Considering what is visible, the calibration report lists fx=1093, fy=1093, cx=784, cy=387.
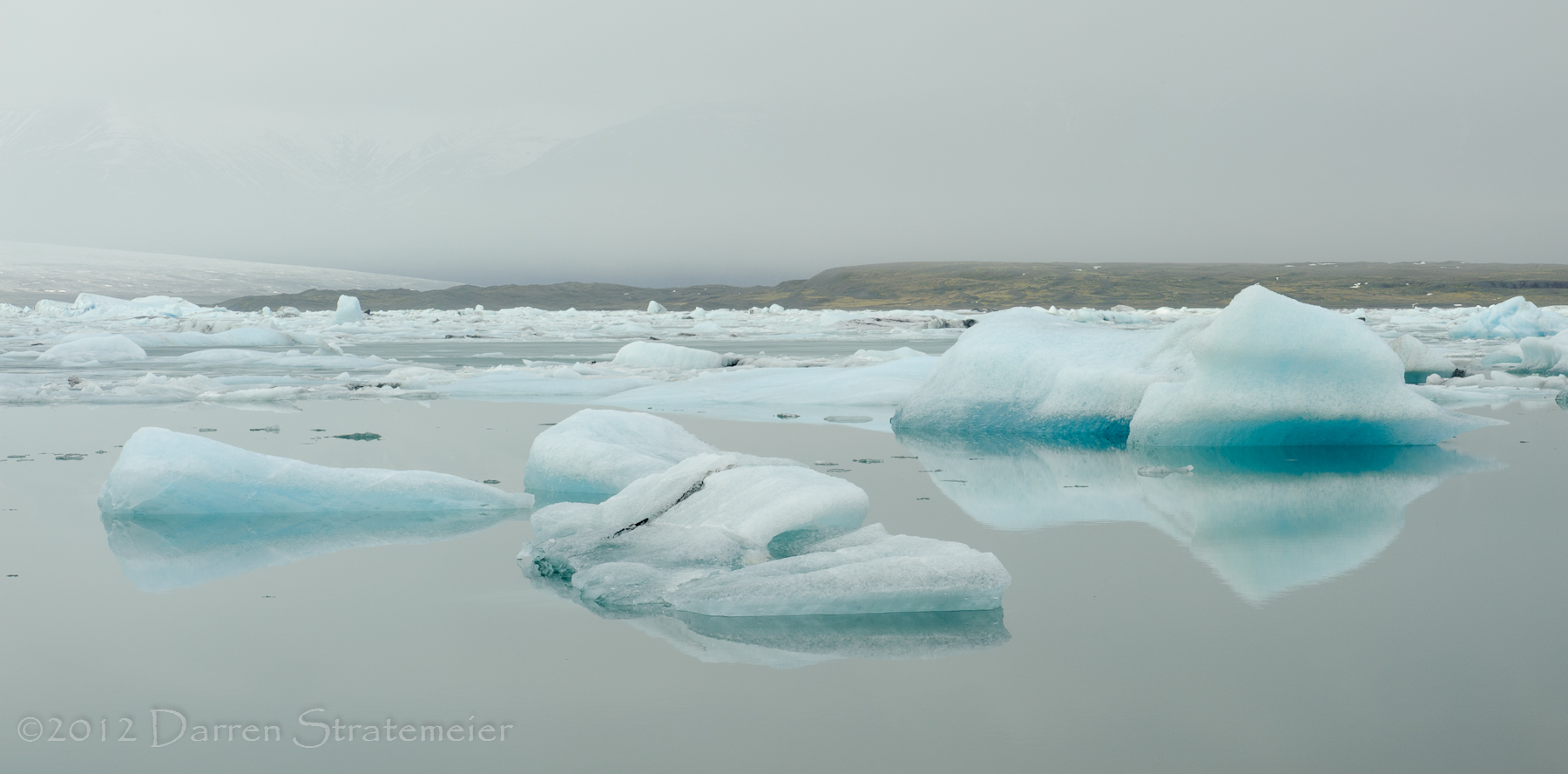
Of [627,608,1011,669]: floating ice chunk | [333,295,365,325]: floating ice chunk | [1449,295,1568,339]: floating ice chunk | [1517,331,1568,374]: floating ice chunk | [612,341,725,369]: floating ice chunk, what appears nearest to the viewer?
[627,608,1011,669]: floating ice chunk

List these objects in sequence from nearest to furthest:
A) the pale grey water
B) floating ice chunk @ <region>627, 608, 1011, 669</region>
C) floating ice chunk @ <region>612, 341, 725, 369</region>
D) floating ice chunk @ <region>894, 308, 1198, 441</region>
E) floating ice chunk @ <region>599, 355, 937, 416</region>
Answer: the pale grey water < floating ice chunk @ <region>627, 608, 1011, 669</region> < floating ice chunk @ <region>894, 308, 1198, 441</region> < floating ice chunk @ <region>599, 355, 937, 416</region> < floating ice chunk @ <region>612, 341, 725, 369</region>

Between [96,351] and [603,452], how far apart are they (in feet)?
42.4

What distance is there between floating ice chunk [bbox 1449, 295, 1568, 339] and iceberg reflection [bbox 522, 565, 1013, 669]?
22239 millimetres

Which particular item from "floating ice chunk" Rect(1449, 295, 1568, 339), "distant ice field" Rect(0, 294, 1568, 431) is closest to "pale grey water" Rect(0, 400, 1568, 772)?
"distant ice field" Rect(0, 294, 1568, 431)

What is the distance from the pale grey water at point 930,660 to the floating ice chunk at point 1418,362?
667 cm

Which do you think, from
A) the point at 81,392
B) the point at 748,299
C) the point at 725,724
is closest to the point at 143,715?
the point at 725,724

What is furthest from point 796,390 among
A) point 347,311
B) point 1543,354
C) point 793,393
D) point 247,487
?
point 347,311

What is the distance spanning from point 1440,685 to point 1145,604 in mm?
701

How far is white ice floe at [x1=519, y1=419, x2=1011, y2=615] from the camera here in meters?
2.64

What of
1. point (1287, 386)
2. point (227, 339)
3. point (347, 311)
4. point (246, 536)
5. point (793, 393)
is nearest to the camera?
point (246, 536)

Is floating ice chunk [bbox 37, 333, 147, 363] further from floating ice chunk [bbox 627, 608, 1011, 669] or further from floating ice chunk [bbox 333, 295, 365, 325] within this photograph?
floating ice chunk [bbox 333, 295, 365, 325]

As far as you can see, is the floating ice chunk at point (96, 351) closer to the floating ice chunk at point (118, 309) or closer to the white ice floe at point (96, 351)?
the white ice floe at point (96, 351)

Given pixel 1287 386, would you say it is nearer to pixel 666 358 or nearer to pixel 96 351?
pixel 666 358

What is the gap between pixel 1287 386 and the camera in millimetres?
5594
